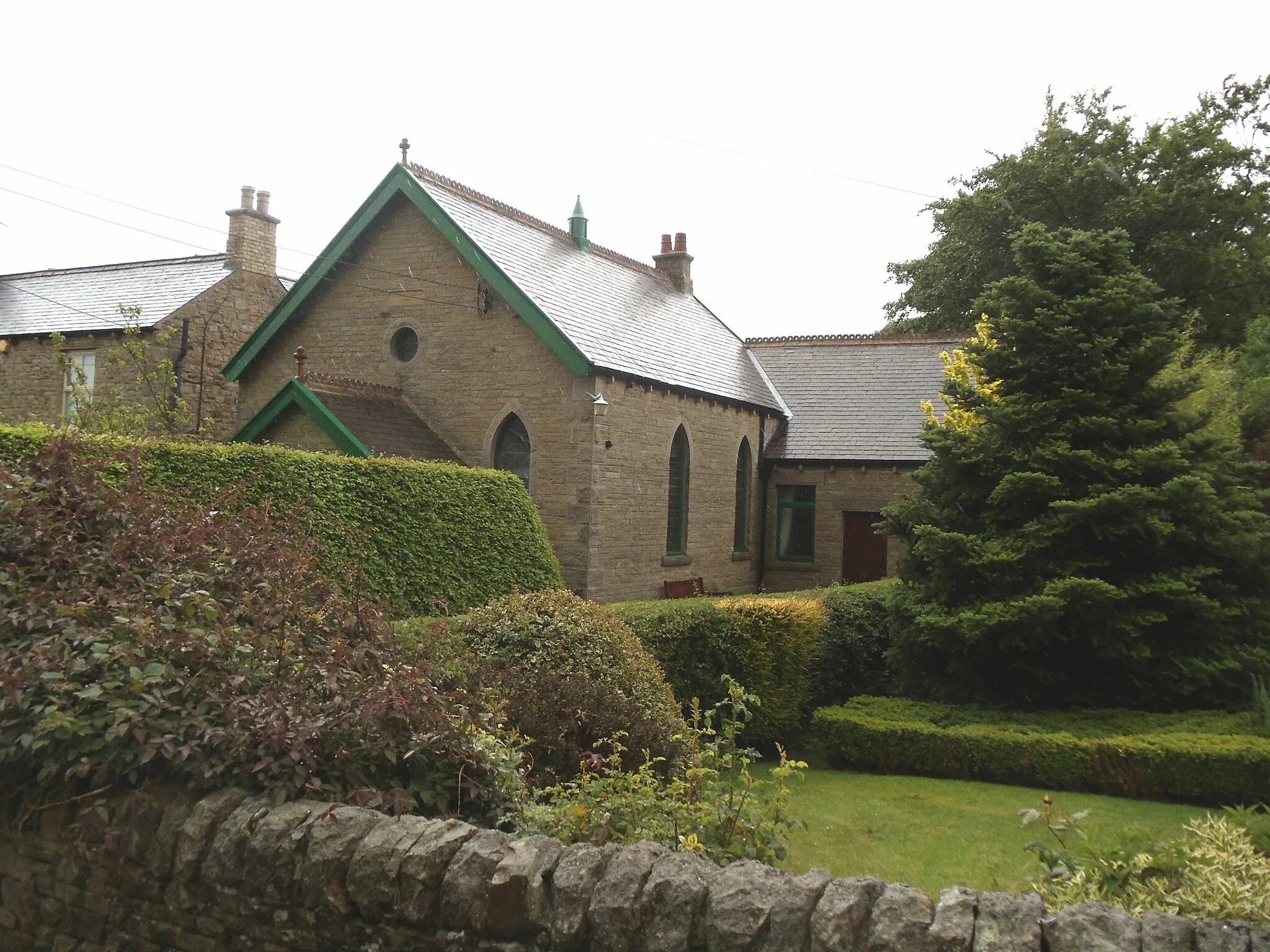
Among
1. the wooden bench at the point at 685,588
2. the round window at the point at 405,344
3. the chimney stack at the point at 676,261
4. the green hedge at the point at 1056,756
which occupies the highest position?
the chimney stack at the point at 676,261

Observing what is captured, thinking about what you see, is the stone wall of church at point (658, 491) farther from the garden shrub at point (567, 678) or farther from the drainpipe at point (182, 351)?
the drainpipe at point (182, 351)

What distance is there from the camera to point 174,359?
26.0 meters

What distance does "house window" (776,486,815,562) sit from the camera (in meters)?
25.4

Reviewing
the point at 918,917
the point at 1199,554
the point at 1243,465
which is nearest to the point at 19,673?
the point at 918,917

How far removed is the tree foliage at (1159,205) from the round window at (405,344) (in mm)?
20487

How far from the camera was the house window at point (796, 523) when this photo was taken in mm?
25406

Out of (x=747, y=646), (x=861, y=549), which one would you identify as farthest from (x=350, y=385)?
(x=861, y=549)

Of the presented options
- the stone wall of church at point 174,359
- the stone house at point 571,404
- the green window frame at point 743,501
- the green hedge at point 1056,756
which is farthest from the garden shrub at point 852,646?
the stone wall of church at point 174,359

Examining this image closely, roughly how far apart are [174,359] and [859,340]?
17.7 metres

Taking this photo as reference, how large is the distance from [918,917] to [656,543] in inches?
645

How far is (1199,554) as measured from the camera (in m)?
13.0

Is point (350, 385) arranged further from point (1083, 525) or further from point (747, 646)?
point (1083, 525)

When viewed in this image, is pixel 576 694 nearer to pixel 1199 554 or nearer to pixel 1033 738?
pixel 1033 738

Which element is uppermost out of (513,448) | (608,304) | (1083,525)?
(608,304)
